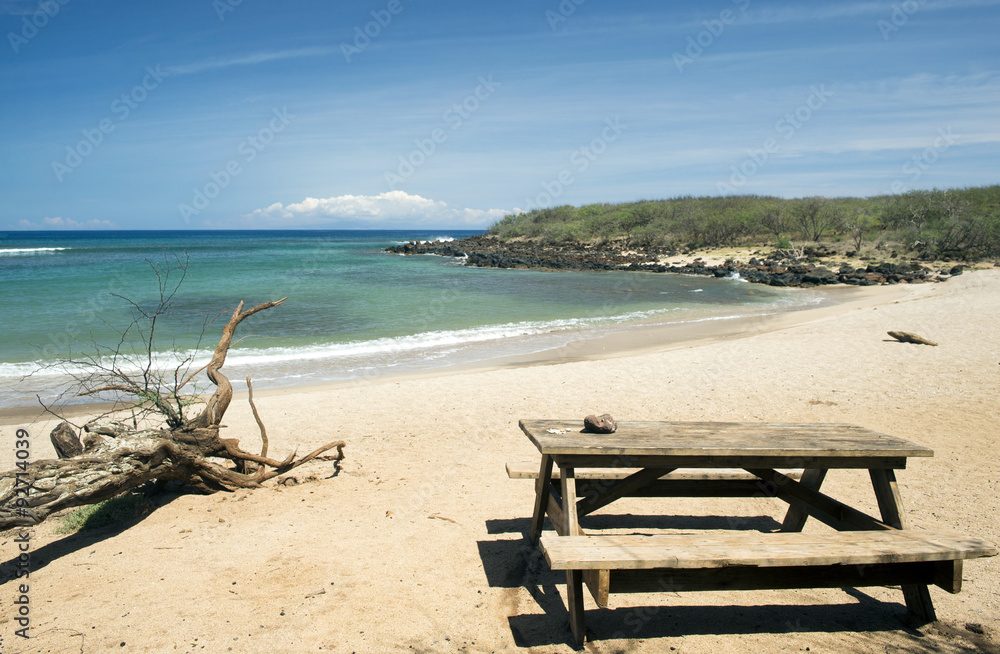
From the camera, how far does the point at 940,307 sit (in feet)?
49.3

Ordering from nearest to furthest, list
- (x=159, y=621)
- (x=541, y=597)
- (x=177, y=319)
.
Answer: (x=159, y=621) → (x=541, y=597) → (x=177, y=319)

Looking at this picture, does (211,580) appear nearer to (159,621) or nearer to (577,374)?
(159,621)

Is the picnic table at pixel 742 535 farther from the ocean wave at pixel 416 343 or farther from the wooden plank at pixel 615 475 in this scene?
the ocean wave at pixel 416 343

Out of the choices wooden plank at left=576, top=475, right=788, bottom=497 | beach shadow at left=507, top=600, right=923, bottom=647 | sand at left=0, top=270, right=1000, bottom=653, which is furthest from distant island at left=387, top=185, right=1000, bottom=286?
beach shadow at left=507, top=600, right=923, bottom=647

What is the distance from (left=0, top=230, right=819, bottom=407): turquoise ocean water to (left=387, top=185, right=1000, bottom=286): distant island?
19.6ft

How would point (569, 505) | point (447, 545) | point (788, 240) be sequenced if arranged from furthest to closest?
point (788, 240) < point (447, 545) < point (569, 505)

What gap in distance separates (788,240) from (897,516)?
4296 centimetres

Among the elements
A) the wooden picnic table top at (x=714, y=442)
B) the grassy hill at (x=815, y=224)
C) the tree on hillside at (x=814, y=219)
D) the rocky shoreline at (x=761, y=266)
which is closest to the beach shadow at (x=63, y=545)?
the wooden picnic table top at (x=714, y=442)

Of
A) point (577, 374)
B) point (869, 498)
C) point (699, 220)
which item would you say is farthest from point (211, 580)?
point (699, 220)

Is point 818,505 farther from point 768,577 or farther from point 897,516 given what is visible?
point 768,577

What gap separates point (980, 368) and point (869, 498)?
18.6 feet

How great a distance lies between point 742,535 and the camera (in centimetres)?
296

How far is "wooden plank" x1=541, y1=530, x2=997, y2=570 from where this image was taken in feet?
8.41

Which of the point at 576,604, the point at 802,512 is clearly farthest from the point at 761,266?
the point at 576,604
